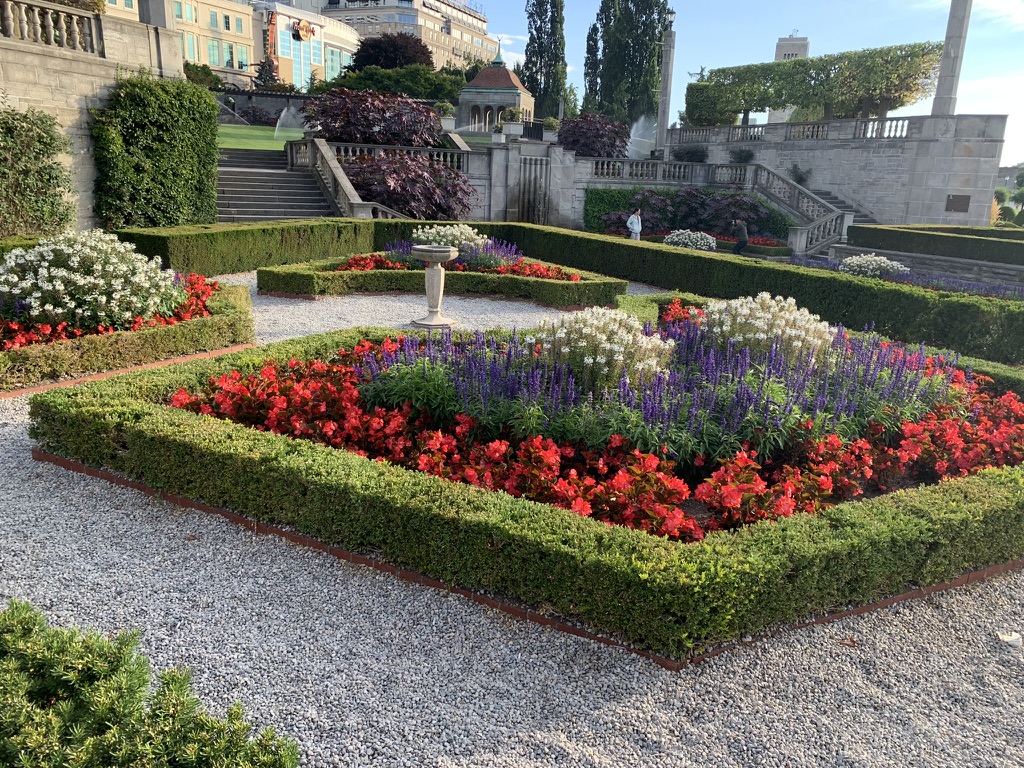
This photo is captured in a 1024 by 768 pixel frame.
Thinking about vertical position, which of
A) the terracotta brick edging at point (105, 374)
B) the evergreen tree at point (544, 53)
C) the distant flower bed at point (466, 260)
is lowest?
the terracotta brick edging at point (105, 374)

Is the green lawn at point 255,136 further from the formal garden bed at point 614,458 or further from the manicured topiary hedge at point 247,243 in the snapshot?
the formal garden bed at point 614,458

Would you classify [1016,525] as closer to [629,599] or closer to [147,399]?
[629,599]

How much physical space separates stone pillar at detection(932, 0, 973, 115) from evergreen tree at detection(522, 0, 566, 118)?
33965 mm

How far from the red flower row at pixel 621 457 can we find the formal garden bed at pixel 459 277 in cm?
634

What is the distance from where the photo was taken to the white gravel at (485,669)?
3377mm

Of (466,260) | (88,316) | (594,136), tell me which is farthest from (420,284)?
(594,136)

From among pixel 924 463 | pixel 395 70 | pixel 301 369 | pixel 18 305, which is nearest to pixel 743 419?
pixel 924 463

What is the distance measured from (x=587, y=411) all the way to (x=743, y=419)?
1245 millimetres

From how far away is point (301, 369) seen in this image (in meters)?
7.51

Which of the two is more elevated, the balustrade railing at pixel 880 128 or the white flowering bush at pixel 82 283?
the balustrade railing at pixel 880 128

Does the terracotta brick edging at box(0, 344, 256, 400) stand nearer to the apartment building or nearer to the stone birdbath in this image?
the stone birdbath

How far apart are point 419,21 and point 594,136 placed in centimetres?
8651

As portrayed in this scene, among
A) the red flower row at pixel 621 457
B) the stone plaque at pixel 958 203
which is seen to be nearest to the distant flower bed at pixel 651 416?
the red flower row at pixel 621 457

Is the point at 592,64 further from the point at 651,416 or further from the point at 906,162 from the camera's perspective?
the point at 651,416
